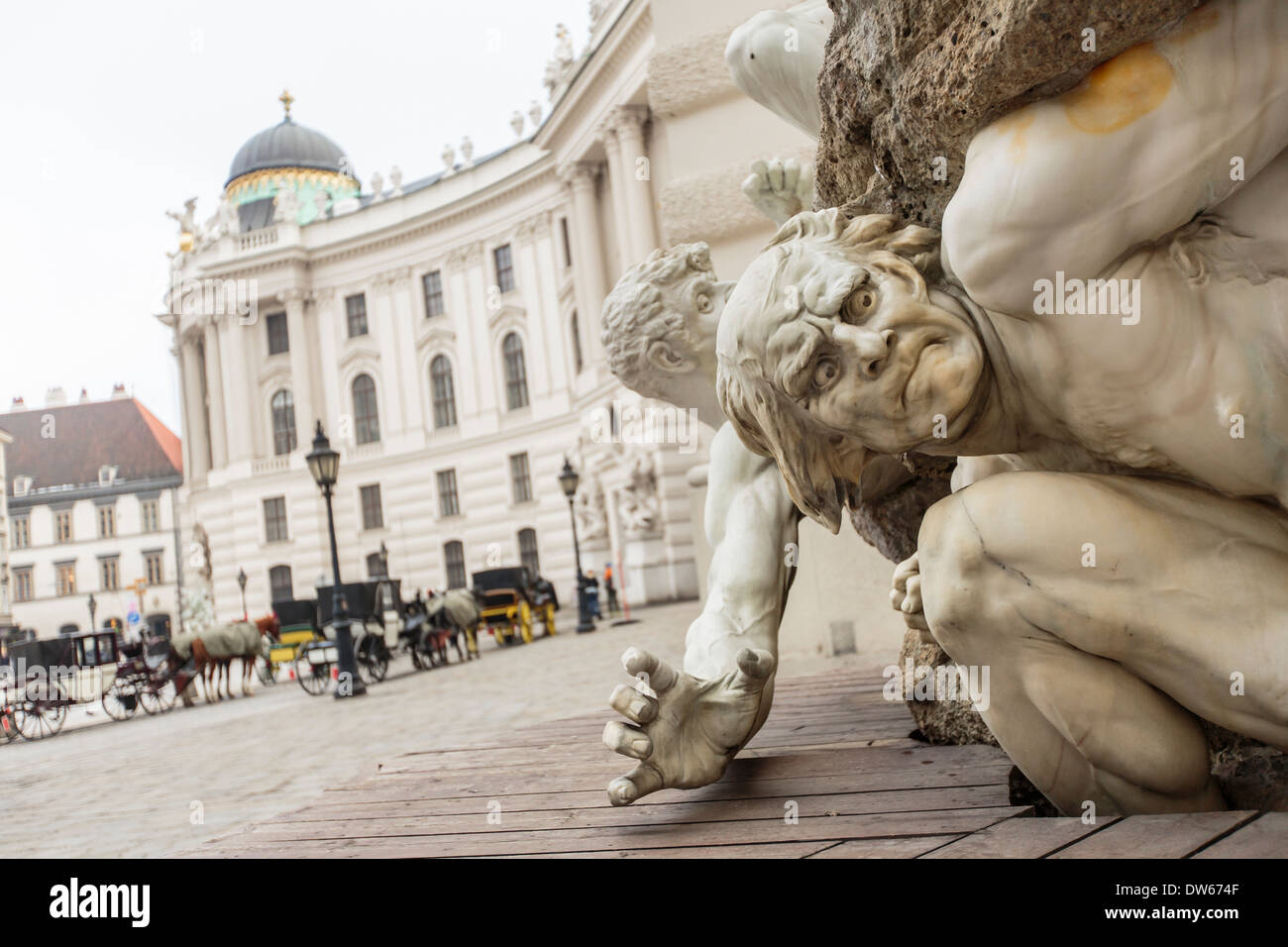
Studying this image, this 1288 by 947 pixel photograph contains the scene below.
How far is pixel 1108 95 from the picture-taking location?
3.98 feet

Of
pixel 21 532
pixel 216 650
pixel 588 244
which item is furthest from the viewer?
pixel 21 532

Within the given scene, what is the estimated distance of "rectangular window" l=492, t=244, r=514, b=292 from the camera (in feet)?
116

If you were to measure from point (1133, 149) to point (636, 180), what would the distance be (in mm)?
26129

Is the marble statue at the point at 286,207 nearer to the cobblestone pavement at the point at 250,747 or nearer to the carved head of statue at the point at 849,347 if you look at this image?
the cobblestone pavement at the point at 250,747

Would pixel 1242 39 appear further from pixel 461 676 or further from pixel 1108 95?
pixel 461 676

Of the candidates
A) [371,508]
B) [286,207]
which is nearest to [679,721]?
[371,508]

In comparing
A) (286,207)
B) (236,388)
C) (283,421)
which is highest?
(286,207)

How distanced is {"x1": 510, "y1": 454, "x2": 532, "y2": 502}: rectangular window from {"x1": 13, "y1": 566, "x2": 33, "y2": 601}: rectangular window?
32.2 metres

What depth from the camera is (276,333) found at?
130ft

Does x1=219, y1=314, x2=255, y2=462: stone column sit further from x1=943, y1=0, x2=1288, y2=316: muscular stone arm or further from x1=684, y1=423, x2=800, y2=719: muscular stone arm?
x1=943, y1=0, x2=1288, y2=316: muscular stone arm

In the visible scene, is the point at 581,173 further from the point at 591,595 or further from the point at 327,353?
→ the point at 327,353

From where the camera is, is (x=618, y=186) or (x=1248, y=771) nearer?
(x=1248, y=771)

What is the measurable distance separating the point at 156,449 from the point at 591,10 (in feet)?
127

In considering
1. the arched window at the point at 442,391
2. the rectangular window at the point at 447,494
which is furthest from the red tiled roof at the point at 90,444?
the rectangular window at the point at 447,494
